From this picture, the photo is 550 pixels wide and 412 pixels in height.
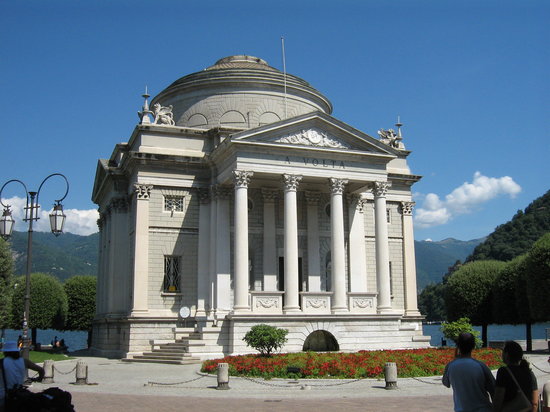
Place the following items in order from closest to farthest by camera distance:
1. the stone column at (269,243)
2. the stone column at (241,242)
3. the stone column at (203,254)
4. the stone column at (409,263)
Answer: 1. the stone column at (241,242)
2. the stone column at (203,254)
3. the stone column at (269,243)
4. the stone column at (409,263)

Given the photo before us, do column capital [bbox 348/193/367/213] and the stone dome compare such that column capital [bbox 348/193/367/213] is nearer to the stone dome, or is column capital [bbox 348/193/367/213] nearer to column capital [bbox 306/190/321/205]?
column capital [bbox 306/190/321/205]

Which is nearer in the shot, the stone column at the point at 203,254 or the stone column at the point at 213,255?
the stone column at the point at 213,255

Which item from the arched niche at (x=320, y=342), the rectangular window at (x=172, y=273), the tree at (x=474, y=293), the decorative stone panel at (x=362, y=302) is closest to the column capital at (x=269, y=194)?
the rectangular window at (x=172, y=273)

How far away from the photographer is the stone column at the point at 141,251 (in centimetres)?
3716

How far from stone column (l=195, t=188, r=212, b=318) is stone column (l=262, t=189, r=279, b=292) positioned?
3.50 metres

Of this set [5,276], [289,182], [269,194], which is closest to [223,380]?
[289,182]

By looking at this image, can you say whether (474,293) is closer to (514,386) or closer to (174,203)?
(174,203)

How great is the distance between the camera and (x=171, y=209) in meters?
38.9

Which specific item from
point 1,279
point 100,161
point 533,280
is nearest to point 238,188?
point 100,161

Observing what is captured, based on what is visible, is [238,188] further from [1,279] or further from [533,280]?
[533,280]

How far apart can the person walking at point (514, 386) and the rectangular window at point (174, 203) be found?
3156 centimetres

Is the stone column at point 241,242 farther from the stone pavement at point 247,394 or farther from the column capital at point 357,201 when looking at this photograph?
the column capital at point 357,201

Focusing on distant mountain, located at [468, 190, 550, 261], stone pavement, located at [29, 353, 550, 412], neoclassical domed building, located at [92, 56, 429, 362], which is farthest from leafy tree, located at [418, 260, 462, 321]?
stone pavement, located at [29, 353, 550, 412]

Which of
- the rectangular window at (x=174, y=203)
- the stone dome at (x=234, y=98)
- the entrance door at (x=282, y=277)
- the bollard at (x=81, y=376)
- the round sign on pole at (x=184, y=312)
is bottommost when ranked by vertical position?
the bollard at (x=81, y=376)
